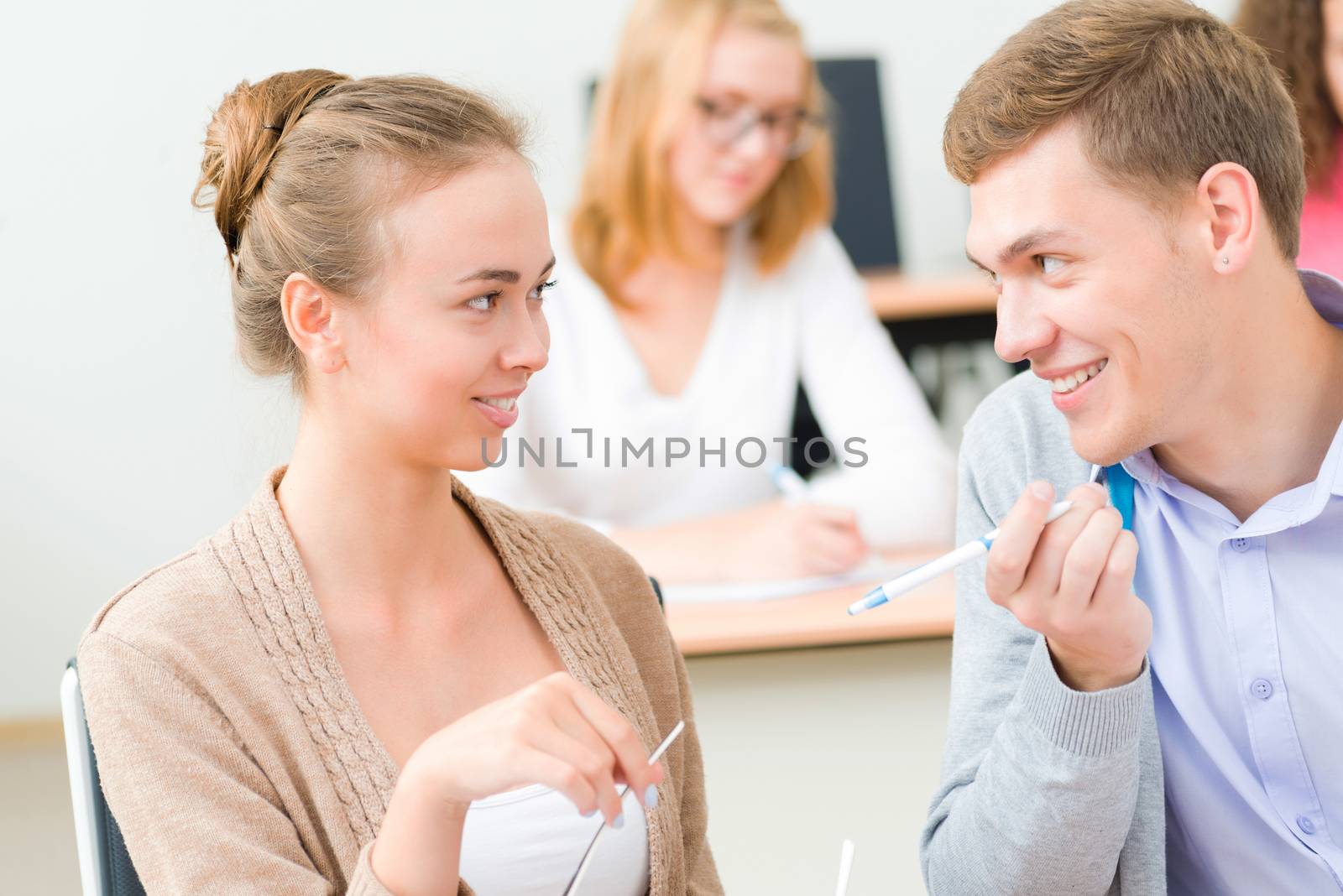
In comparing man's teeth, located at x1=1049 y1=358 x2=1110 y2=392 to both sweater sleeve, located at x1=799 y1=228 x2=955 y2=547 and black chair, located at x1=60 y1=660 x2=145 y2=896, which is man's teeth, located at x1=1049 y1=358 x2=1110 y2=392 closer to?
black chair, located at x1=60 y1=660 x2=145 y2=896

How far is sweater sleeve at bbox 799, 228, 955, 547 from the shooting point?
262 centimetres

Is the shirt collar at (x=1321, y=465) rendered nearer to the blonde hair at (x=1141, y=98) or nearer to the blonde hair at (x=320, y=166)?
the blonde hair at (x=1141, y=98)

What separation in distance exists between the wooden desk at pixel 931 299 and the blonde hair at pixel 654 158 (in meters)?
0.41

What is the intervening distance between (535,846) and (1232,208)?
31.4 inches

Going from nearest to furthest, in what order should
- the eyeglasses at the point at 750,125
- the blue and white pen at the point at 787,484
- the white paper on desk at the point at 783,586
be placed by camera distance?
1. the white paper on desk at the point at 783,586
2. the blue and white pen at the point at 787,484
3. the eyeglasses at the point at 750,125

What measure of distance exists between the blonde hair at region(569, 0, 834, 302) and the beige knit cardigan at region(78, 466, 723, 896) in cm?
161

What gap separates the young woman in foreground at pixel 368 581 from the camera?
3.43 ft

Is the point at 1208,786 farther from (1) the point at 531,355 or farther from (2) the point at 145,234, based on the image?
(2) the point at 145,234

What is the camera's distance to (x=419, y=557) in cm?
125

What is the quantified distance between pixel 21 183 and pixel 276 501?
2.59m

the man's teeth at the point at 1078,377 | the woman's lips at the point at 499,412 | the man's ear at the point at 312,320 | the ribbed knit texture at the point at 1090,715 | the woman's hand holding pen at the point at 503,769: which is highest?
the man's ear at the point at 312,320

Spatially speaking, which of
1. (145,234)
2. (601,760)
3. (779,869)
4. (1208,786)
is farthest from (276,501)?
(145,234)

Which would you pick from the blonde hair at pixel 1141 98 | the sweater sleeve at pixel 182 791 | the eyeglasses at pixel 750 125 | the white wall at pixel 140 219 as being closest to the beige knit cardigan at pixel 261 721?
the sweater sleeve at pixel 182 791

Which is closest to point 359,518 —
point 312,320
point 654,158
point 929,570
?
point 312,320
